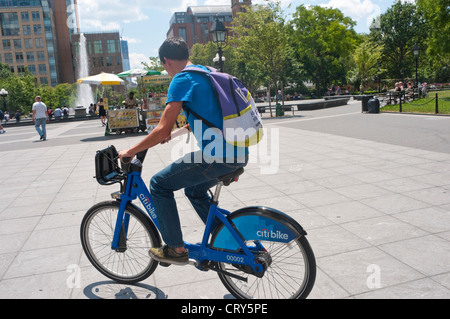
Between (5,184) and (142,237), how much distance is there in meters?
6.09

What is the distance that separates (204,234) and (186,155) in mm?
622

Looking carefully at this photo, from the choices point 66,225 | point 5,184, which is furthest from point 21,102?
point 66,225

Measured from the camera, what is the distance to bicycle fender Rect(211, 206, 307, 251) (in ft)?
8.69

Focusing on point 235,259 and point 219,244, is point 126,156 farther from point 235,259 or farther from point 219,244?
point 235,259

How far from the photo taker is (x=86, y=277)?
141 inches

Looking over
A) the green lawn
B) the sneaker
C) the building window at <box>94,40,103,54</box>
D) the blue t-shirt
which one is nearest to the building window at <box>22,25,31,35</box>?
the building window at <box>94,40,103,54</box>

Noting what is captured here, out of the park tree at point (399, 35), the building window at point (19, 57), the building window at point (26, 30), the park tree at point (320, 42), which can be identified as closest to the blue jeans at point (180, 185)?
the park tree at point (320, 42)

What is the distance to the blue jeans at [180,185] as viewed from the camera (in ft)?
9.31

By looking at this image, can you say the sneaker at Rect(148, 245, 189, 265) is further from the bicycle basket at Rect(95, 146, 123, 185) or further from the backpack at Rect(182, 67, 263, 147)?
the backpack at Rect(182, 67, 263, 147)

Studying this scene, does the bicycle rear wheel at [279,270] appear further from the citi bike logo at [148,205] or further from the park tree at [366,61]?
the park tree at [366,61]

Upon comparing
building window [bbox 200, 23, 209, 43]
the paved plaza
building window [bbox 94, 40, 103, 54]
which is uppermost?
building window [bbox 200, 23, 209, 43]

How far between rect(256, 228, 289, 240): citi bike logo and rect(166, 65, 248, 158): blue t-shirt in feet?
1.84

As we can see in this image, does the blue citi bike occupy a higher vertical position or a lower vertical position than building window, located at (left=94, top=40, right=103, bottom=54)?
lower
